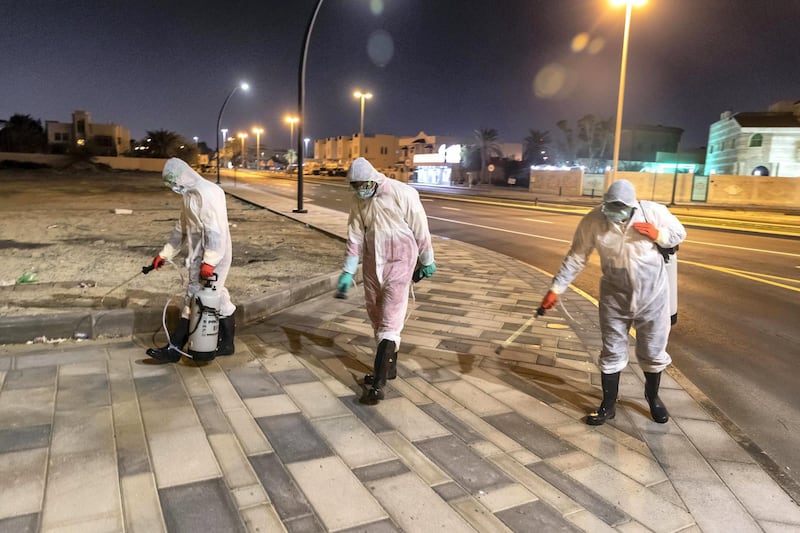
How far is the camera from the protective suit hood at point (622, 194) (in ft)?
11.5

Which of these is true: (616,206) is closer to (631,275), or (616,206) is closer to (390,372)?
(631,275)

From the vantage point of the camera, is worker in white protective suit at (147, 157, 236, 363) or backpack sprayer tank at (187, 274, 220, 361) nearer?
worker in white protective suit at (147, 157, 236, 363)

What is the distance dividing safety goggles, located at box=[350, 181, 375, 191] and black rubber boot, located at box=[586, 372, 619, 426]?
6.95 feet

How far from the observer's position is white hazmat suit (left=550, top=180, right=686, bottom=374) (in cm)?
359

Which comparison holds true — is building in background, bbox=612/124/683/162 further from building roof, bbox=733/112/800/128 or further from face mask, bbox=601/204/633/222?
face mask, bbox=601/204/633/222

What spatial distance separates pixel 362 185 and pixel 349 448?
5.93ft

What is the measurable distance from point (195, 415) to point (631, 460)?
2.78m

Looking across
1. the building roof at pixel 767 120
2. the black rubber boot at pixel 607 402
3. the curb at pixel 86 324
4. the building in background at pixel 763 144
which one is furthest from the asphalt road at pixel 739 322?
the building roof at pixel 767 120

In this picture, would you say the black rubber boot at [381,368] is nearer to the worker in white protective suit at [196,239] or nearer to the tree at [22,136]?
the worker in white protective suit at [196,239]

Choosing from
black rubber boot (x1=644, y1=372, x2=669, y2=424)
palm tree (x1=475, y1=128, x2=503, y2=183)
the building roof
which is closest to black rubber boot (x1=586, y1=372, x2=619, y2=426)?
black rubber boot (x1=644, y1=372, x2=669, y2=424)

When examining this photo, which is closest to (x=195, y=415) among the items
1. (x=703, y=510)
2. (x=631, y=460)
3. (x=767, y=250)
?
(x=631, y=460)

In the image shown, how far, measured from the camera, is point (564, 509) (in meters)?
2.85

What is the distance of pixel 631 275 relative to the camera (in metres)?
3.62

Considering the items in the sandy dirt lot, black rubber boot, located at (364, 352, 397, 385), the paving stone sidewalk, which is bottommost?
the paving stone sidewalk
